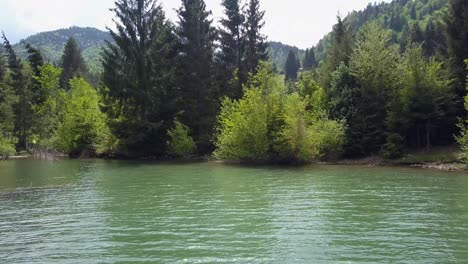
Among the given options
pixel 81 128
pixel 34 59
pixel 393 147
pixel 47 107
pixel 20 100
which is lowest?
pixel 393 147

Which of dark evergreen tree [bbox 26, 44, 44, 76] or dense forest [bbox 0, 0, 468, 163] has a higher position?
dark evergreen tree [bbox 26, 44, 44, 76]

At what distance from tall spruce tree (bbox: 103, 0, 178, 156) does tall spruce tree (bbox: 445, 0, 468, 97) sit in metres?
29.2

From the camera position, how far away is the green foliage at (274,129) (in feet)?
122

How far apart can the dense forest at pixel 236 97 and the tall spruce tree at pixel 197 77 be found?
13 cm

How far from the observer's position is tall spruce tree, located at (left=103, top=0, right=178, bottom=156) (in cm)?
4816

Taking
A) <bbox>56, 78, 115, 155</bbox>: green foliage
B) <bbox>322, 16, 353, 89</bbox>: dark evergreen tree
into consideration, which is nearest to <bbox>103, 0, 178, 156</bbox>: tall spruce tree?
<bbox>56, 78, 115, 155</bbox>: green foliage

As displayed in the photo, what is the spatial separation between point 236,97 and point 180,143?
34.4 ft

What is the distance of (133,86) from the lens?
48.0 meters

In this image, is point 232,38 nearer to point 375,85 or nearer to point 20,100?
point 375,85

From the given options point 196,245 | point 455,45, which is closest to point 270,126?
point 455,45

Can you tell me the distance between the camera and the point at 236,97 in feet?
172

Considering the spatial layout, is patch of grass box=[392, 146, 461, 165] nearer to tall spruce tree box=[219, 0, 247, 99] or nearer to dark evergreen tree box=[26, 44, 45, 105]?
tall spruce tree box=[219, 0, 247, 99]

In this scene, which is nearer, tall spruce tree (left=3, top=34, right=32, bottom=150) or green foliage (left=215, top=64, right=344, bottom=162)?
green foliage (left=215, top=64, right=344, bottom=162)

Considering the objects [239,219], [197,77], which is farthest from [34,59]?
[239,219]
